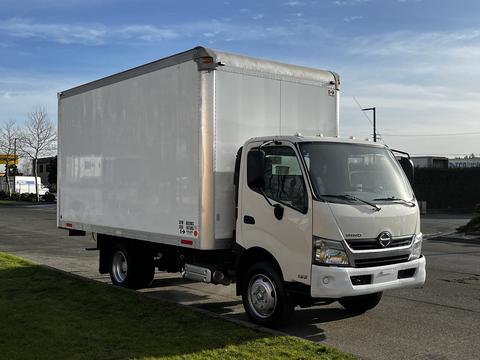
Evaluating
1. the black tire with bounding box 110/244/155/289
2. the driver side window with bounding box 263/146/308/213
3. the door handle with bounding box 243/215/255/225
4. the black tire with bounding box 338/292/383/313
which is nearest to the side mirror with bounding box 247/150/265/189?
the driver side window with bounding box 263/146/308/213

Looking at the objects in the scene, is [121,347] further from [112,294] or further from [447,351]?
[447,351]

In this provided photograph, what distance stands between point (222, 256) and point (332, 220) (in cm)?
200

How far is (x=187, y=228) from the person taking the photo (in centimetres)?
709

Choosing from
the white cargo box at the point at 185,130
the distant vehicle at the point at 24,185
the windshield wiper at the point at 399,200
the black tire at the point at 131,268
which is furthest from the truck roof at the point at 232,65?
the distant vehicle at the point at 24,185

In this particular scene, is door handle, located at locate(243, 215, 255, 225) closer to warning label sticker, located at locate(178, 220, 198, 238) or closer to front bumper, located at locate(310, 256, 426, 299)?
warning label sticker, located at locate(178, 220, 198, 238)

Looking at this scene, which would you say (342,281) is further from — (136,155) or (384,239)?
(136,155)

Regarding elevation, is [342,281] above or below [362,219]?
below

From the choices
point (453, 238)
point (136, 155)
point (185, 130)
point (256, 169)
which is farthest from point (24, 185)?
point (256, 169)

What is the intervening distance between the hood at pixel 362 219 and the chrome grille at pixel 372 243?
0.05 m

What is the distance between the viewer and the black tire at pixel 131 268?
884 centimetres

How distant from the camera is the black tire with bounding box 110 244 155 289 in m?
8.84

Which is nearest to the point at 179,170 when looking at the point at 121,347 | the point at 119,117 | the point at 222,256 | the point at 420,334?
the point at 222,256

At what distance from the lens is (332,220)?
18.8ft

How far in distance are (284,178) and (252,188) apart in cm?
45
